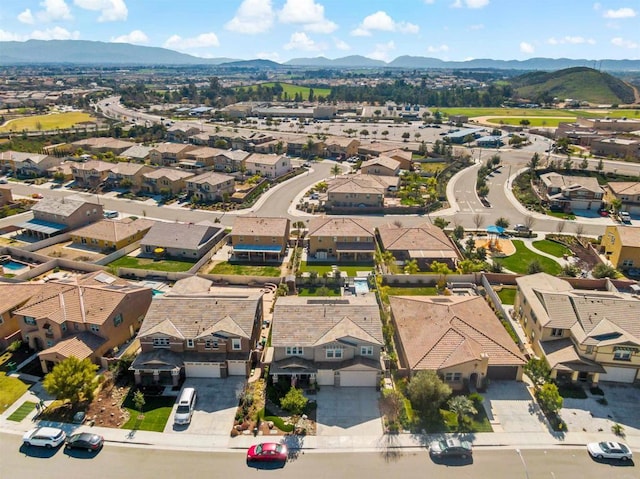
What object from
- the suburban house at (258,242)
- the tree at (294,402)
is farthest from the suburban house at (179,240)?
the tree at (294,402)

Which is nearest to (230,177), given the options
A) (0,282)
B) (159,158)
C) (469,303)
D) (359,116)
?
(159,158)

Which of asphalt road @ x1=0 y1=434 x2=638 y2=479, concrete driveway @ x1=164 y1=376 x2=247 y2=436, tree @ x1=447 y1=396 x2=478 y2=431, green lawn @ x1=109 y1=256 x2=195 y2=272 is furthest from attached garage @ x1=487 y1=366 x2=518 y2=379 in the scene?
green lawn @ x1=109 y1=256 x2=195 y2=272

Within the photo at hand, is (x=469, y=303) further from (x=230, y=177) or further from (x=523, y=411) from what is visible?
(x=230, y=177)

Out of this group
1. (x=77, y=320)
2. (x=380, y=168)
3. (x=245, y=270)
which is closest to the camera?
(x=77, y=320)

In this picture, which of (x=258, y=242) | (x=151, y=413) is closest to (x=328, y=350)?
(x=151, y=413)

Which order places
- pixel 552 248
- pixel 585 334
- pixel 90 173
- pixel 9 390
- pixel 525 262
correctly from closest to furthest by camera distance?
pixel 9 390 < pixel 585 334 < pixel 525 262 < pixel 552 248 < pixel 90 173

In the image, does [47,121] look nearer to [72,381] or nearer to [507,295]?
[72,381]

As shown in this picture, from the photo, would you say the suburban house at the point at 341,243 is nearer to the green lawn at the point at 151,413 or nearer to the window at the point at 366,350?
the window at the point at 366,350
